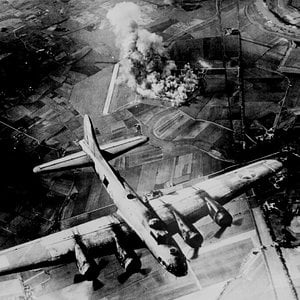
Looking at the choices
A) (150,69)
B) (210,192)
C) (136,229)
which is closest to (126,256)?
(136,229)

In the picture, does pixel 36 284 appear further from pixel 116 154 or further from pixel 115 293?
pixel 116 154

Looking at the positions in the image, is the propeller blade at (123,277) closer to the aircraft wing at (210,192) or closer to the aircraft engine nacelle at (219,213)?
the aircraft wing at (210,192)

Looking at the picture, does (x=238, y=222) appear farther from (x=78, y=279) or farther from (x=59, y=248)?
(x=59, y=248)

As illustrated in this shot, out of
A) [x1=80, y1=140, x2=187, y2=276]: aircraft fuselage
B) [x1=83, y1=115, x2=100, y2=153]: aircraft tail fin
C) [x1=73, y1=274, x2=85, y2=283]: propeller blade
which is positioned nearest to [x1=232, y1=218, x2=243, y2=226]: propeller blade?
[x1=80, y1=140, x2=187, y2=276]: aircraft fuselage

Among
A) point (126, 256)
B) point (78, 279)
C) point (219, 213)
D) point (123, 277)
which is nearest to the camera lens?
Answer: point (126, 256)

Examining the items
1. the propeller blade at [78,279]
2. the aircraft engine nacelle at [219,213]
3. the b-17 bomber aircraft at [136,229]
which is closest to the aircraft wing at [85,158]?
the b-17 bomber aircraft at [136,229]
